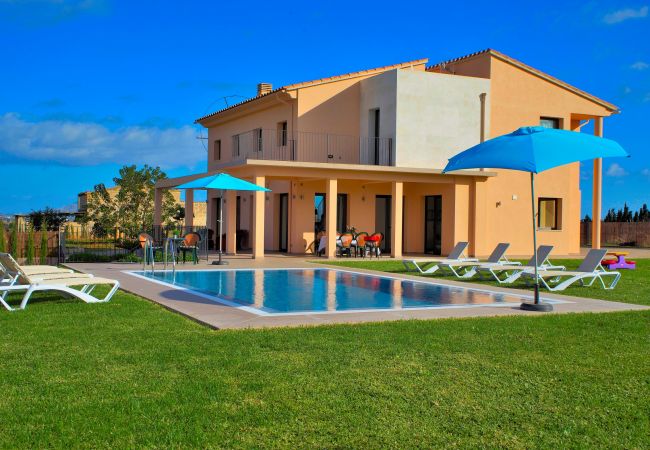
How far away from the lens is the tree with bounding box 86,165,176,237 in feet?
112

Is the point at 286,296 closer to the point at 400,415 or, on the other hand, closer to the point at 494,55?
the point at 400,415

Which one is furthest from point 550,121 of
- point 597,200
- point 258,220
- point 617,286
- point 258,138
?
point 617,286

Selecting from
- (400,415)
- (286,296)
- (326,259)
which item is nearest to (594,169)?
(326,259)

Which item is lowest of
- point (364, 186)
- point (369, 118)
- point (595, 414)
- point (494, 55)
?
point (595, 414)

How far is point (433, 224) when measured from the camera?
2747cm

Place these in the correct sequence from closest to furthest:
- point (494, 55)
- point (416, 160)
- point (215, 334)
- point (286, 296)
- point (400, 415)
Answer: point (400, 415) → point (215, 334) → point (286, 296) → point (416, 160) → point (494, 55)

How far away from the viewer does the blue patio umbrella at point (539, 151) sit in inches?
375

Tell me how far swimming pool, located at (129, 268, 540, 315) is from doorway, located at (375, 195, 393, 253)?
1085cm

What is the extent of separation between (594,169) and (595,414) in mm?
25847

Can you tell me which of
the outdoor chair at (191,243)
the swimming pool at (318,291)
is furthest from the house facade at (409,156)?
the swimming pool at (318,291)

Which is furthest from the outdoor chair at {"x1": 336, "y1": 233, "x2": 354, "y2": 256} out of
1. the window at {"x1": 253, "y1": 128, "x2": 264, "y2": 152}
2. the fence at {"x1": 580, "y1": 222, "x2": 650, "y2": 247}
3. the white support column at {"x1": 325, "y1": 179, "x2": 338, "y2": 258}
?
the fence at {"x1": 580, "y1": 222, "x2": 650, "y2": 247}

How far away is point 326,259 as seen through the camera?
22.5 m

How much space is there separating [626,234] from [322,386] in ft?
141

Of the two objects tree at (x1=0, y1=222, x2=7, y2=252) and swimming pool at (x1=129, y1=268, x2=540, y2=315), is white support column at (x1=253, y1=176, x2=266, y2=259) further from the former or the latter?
tree at (x1=0, y1=222, x2=7, y2=252)
